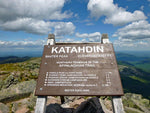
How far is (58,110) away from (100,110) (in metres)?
4.23

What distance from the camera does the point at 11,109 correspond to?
33.8 ft

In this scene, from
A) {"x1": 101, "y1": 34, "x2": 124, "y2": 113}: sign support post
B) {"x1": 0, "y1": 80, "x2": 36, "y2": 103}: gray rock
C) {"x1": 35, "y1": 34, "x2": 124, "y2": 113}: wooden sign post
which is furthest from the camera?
{"x1": 0, "y1": 80, "x2": 36, "y2": 103}: gray rock

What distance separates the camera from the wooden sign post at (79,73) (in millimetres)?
5907

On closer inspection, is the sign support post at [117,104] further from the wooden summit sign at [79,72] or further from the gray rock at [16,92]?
the gray rock at [16,92]

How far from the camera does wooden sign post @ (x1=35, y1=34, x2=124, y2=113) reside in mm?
5907

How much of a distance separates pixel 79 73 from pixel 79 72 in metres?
0.07

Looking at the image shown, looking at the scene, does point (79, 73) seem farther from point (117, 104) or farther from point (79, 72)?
point (117, 104)

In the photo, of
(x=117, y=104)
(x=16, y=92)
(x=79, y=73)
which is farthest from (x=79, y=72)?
(x=16, y=92)

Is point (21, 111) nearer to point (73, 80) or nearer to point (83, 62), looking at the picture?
point (73, 80)

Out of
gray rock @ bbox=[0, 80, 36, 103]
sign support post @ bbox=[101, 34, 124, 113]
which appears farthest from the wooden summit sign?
gray rock @ bbox=[0, 80, 36, 103]

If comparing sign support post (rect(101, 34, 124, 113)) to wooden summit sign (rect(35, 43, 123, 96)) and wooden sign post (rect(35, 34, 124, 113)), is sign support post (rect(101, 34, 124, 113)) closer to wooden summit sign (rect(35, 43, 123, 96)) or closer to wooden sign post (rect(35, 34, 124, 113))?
wooden sign post (rect(35, 34, 124, 113))

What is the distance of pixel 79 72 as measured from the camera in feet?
21.4

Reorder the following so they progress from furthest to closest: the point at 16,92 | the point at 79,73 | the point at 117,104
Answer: the point at 16,92, the point at 79,73, the point at 117,104

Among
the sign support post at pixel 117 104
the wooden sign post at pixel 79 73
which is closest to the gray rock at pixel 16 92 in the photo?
the wooden sign post at pixel 79 73
